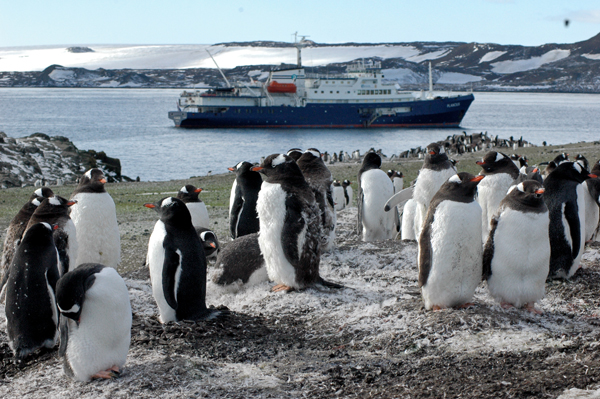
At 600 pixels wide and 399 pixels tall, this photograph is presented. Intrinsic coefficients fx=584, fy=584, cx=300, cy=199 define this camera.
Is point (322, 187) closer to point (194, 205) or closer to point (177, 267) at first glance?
point (194, 205)

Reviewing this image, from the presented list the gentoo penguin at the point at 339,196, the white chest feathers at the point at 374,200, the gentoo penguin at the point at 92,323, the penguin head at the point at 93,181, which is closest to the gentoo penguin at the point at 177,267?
→ the gentoo penguin at the point at 92,323

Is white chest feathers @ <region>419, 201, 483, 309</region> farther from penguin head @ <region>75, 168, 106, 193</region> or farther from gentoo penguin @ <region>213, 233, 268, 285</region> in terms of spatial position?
penguin head @ <region>75, 168, 106, 193</region>

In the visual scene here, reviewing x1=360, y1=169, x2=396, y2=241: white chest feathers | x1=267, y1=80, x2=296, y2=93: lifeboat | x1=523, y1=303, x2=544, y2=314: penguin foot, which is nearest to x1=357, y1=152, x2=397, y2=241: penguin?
x1=360, y1=169, x2=396, y2=241: white chest feathers

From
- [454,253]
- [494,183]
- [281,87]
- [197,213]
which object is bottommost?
[197,213]

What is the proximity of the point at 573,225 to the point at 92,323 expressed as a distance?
4.36m

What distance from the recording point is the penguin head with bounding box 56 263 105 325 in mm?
3516

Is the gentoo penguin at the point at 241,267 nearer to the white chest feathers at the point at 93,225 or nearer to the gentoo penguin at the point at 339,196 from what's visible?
the white chest feathers at the point at 93,225

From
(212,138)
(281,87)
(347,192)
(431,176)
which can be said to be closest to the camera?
(431,176)

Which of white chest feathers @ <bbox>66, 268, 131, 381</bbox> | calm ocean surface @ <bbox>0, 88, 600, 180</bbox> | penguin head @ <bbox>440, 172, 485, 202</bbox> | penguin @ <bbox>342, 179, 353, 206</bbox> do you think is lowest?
calm ocean surface @ <bbox>0, 88, 600, 180</bbox>

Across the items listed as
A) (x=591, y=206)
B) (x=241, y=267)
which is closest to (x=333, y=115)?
(x=591, y=206)

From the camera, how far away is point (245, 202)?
718 centimetres

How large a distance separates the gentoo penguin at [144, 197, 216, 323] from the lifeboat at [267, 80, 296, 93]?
56.7 m

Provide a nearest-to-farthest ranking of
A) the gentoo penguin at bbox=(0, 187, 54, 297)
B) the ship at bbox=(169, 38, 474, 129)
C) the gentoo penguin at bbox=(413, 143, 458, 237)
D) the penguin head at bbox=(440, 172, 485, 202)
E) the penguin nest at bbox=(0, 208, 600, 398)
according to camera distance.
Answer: the penguin nest at bbox=(0, 208, 600, 398), the penguin head at bbox=(440, 172, 485, 202), the gentoo penguin at bbox=(0, 187, 54, 297), the gentoo penguin at bbox=(413, 143, 458, 237), the ship at bbox=(169, 38, 474, 129)

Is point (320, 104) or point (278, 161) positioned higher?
point (320, 104)
